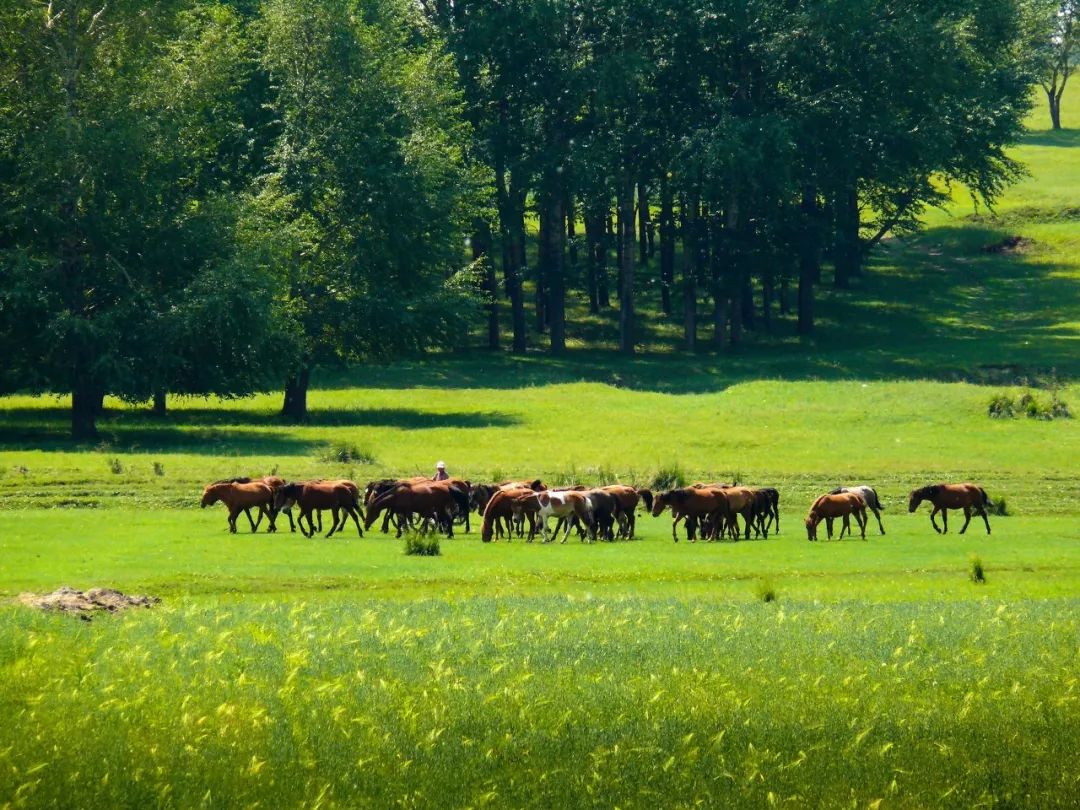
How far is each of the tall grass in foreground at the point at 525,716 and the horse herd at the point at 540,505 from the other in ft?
51.2

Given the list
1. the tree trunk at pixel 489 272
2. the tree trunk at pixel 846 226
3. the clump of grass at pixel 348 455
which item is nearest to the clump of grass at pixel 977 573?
the clump of grass at pixel 348 455

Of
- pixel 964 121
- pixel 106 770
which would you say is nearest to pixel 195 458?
pixel 106 770

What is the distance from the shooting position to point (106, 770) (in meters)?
15.8

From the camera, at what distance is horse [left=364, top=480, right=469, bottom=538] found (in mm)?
36219

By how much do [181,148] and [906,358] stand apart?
37.9 metres

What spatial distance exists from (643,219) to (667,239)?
6991 millimetres

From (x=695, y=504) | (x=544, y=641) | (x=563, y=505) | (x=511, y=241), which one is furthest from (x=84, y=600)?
(x=511, y=241)

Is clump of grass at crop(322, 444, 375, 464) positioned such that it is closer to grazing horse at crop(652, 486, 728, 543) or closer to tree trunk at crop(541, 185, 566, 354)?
grazing horse at crop(652, 486, 728, 543)

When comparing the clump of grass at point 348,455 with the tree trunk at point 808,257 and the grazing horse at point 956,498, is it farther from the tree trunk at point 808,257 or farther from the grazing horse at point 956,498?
the tree trunk at point 808,257

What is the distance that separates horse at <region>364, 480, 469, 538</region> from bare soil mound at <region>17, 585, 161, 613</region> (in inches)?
469

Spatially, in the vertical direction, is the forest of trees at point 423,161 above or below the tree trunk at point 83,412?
above

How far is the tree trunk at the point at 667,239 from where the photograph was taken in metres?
84.1

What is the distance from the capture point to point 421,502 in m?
36.2

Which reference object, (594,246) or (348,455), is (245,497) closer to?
(348,455)
